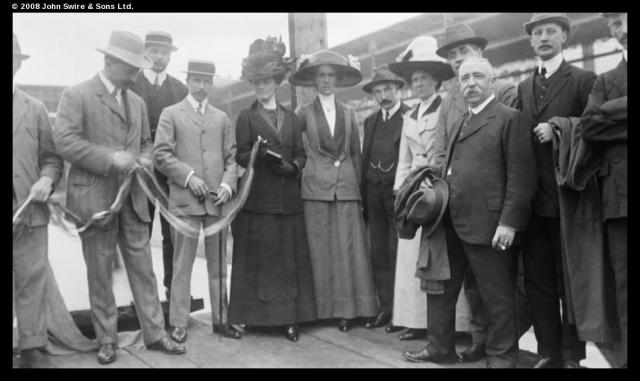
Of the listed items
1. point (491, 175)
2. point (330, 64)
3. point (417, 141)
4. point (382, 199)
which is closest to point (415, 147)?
point (417, 141)

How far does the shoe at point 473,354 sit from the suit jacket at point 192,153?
80.9 inches

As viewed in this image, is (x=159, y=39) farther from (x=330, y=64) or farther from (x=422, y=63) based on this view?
(x=422, y=63)

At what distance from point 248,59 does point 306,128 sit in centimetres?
74

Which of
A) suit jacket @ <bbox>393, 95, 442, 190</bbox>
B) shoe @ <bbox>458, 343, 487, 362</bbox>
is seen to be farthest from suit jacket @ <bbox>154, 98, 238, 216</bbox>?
shoe @ <bbox>458, 343, 487, 362</bbox>

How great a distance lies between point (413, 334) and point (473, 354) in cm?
60

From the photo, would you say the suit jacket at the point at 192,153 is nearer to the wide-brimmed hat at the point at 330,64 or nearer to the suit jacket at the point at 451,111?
the wide-brimmed hat at the point at 330,64

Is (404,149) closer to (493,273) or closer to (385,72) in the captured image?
(385,72)

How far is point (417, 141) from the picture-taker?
4438mm

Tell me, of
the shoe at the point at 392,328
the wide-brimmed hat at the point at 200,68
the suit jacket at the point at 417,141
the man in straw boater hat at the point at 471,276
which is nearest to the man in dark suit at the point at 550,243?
the man in straw boater hat at the point at 471,276

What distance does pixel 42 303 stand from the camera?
365cm
